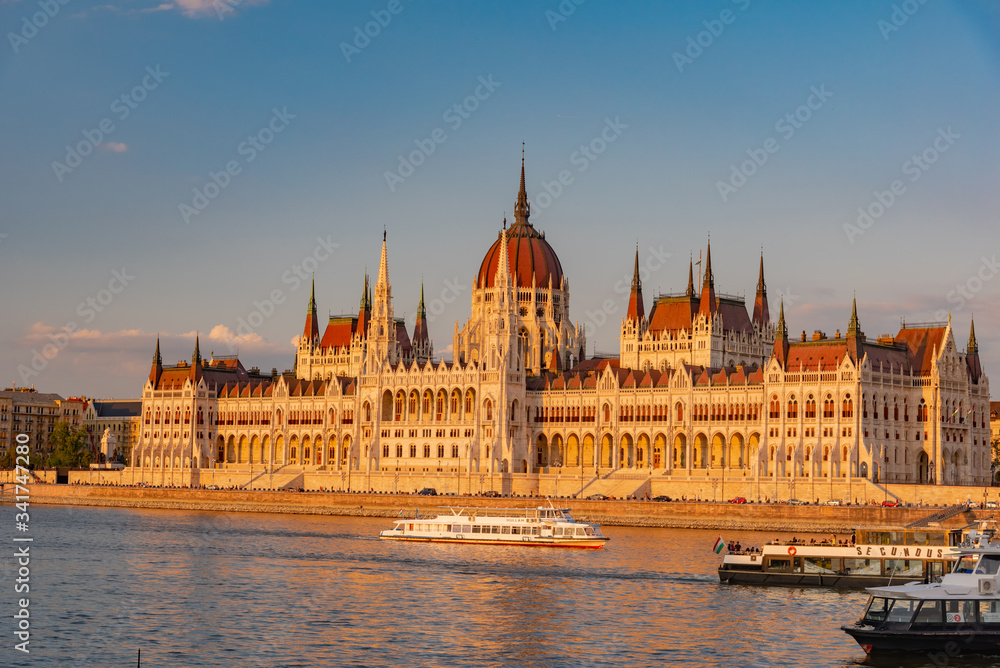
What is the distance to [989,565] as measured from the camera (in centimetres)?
5878

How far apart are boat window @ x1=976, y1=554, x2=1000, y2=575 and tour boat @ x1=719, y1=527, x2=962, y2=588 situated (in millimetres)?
14901

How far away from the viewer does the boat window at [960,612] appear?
57625mm

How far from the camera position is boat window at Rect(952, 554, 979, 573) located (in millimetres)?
61656

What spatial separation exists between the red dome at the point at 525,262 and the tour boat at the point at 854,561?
105 meters

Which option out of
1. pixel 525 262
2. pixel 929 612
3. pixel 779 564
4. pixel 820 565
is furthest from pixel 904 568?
pixel 525 262

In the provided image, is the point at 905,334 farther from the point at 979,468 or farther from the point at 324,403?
the point at 324,403

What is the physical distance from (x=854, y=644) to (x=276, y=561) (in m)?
41.8

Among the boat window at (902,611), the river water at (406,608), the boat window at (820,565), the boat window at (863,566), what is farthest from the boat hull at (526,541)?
the boat window at (902,611)

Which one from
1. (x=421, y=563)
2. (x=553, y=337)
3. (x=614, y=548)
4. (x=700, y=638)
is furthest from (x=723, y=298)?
(x=700, y=638)

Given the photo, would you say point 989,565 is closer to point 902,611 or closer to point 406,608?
point 902,611

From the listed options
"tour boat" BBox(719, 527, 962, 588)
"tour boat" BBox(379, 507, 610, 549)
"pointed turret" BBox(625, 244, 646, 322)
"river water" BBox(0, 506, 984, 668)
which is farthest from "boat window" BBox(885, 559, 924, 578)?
"pointed turret" BBox(625, 244, 646, 322)

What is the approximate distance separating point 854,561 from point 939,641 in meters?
22.0

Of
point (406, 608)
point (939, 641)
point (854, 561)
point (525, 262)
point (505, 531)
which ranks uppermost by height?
point (525, 262)

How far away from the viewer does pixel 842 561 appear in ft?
261
